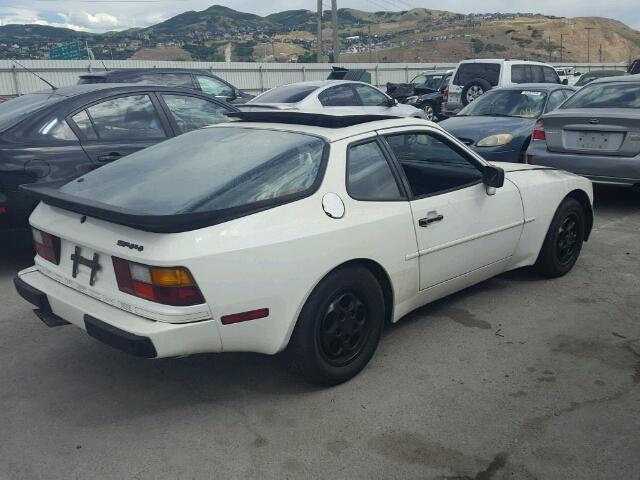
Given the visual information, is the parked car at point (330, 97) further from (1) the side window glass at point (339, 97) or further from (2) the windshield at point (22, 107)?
(2) the windshield at point (22, 107)

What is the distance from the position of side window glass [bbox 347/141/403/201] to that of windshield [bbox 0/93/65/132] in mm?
3161

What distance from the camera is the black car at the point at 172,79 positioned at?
9.75 meters

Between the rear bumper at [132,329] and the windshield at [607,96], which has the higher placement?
the windshield at [607,96]

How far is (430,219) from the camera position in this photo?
3797mm

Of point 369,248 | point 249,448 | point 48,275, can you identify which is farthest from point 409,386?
point 48,275

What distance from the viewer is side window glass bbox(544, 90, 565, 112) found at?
30.4 ft

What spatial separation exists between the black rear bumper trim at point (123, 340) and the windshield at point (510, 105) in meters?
7.34

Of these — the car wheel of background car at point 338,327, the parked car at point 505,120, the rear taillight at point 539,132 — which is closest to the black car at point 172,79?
the parked car at point 505,120

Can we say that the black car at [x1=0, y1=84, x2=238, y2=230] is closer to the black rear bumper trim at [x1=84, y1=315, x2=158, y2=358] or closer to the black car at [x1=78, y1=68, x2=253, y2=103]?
the black rear bumper trim at [x1=84, y1=315, x2=158, y2=358]


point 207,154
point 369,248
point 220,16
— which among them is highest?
point 220,16

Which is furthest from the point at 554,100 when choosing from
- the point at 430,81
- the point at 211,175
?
the point at 430,81

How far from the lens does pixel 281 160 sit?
3346 mm

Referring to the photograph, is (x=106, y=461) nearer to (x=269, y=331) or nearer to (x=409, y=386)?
(x=269, y=331)

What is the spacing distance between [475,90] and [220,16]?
92423 millimetres
